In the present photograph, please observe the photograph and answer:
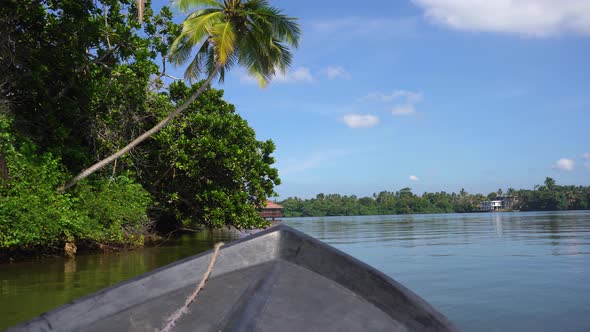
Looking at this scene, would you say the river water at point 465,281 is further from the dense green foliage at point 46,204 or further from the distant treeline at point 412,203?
the distant treeline at point 412,203

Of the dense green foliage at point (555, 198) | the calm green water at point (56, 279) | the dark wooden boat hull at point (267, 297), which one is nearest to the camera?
the dark wooden boat hull at point (267, 297)

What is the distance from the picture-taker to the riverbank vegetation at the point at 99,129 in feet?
32.2

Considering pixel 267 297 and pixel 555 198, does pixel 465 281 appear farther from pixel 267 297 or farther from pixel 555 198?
pixel 555 198

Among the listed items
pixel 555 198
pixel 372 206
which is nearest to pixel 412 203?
pixel 372 206

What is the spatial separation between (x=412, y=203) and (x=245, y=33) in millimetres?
90131

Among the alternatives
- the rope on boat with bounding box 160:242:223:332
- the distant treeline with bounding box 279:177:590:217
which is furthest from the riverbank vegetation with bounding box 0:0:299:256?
the distant treeline with bounding box 279:177:590:217

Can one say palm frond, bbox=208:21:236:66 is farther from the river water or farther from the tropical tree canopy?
the river water

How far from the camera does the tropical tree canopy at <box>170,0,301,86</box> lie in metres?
10.8

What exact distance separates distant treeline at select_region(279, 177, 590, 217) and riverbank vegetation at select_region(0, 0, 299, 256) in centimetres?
7944

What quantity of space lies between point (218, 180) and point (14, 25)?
7.77 m

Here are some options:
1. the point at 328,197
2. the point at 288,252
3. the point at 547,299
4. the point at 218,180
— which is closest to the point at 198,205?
the point at 218,180

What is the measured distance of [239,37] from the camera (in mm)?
11328

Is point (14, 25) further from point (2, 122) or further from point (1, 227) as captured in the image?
point (1, 227)

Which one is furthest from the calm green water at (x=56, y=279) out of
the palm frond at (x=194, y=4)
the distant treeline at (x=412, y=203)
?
the distant treeline at (x=412, y=203)
